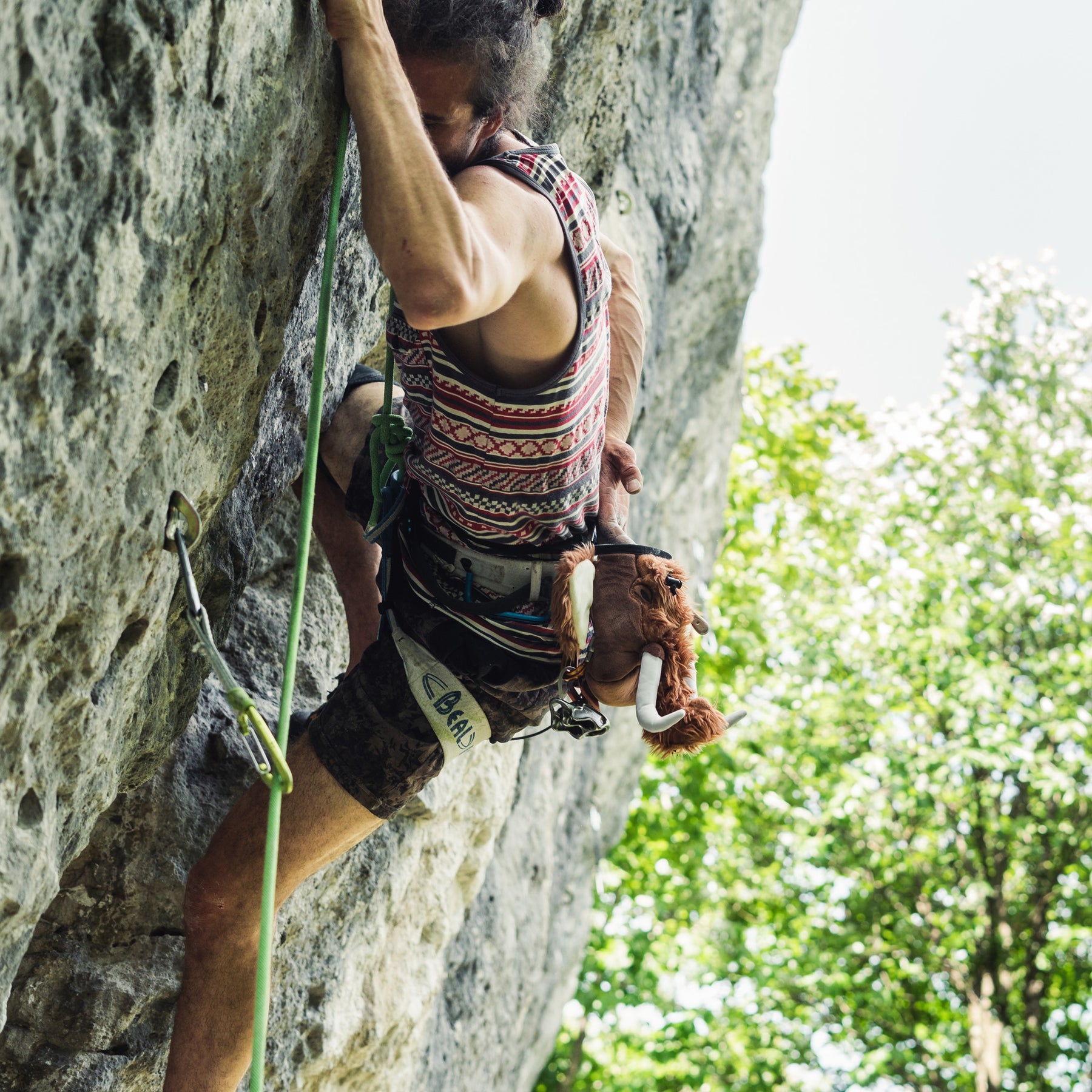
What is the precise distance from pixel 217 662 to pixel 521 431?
0.64 meters

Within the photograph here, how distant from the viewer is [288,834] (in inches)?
82.0

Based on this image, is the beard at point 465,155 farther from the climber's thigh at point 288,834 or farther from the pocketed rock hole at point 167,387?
the climber's thigh at point 288,834

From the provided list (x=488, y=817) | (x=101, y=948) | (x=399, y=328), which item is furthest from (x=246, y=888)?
(x=488, y=817)

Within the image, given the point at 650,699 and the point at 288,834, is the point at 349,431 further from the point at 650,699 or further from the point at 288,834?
the point at 650,699

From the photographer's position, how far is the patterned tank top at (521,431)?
187 centimetres

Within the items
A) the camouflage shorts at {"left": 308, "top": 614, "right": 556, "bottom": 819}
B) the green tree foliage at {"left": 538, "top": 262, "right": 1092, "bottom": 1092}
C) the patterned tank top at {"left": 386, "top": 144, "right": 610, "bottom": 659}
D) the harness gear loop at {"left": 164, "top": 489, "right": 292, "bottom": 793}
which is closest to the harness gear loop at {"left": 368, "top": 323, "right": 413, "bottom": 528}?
the patterned tank top at {"left": 386, "top": 144, "right": 610, "bottom": 659}

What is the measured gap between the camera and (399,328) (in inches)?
80.4

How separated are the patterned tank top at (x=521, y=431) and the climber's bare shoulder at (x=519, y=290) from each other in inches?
0.8

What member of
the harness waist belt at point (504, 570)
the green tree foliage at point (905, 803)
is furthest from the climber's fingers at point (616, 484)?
the green tree foliage at point (905, 803)

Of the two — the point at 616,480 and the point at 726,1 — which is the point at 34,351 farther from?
the point at 726,1

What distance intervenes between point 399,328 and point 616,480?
0.57 metres

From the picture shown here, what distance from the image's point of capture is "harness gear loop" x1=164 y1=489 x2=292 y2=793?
5.28 ft

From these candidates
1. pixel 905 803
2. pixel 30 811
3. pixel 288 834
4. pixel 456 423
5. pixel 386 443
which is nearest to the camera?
Answer: pixel 30 811

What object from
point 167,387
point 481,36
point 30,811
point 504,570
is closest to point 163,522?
point 167,387
